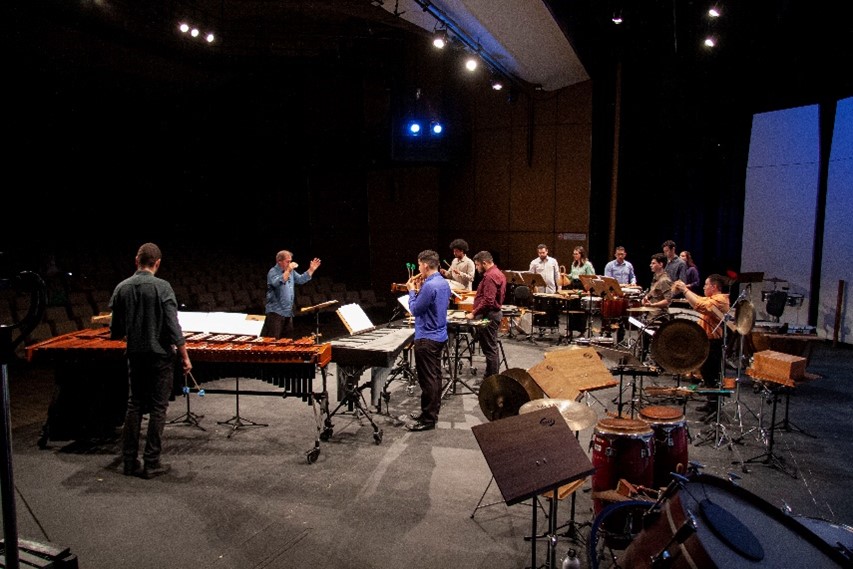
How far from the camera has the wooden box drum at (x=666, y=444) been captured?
373 centimetres

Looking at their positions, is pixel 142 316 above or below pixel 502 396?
above

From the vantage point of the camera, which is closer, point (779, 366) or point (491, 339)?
point (779, 366)

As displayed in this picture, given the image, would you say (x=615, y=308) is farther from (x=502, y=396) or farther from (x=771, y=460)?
(x=502, y=396)

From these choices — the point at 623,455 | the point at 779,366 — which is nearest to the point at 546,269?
the point at 779,366

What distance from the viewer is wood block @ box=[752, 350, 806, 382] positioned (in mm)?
5176

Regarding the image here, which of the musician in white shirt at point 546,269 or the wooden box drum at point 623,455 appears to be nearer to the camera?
the wooden box drum at point 623,455

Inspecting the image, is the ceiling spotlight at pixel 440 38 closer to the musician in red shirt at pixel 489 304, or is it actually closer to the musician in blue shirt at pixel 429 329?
the musician in red shirt at pixel 489 304

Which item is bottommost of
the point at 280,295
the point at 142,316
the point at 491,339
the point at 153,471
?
the point at 153,471

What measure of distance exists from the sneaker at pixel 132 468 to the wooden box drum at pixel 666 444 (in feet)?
12.7

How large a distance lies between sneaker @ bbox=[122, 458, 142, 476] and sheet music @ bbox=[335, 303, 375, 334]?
2.11 meters

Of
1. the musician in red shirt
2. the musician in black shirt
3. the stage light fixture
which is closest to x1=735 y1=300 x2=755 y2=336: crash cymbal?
the musician in red shirt

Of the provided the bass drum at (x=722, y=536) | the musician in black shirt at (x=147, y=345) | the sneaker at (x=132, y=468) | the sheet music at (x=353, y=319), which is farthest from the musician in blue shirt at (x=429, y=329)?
the bass drum at (x=722, y=536)

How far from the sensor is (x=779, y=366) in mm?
5277

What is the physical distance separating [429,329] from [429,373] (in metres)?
0.43
